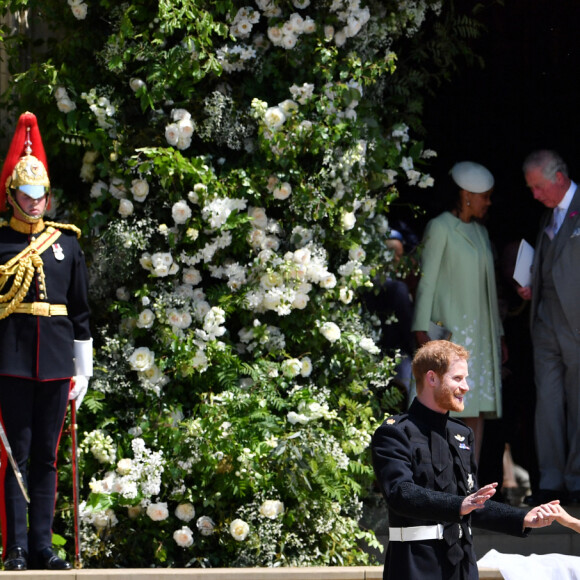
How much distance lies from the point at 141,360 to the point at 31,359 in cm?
82

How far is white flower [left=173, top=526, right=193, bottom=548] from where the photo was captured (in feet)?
19.4

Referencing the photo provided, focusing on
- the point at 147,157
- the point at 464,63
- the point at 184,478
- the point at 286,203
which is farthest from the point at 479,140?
the point at 184,478

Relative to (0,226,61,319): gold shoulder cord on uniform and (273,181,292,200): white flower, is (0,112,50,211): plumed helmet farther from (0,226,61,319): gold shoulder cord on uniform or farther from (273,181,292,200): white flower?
(273,181,292,200): white flower

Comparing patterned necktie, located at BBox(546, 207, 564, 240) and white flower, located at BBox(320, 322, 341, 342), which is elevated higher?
patterned necktie, located at BBox(546, 207, 564, 240)

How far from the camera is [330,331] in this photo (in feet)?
21.4

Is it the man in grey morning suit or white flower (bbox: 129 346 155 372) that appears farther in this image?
the man in grey morning suit

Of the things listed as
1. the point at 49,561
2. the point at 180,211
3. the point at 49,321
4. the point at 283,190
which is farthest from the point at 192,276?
the point at 49,561

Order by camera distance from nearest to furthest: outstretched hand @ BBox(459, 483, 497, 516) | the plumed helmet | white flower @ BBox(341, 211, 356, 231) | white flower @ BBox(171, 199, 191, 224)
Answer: outstretched hand @ BBox(459, 483, 497, 516) < the plumed helmet < white flower @ BBox(171, 199, 191, 224) < white flower @ BBox(341, 211, 356, 231)

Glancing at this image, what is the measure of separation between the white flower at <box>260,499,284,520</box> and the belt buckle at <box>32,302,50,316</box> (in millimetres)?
1321

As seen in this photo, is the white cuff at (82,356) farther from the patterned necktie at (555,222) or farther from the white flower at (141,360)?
the patterned necktie at (555,222)

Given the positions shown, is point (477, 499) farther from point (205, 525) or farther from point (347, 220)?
point (347, 220)

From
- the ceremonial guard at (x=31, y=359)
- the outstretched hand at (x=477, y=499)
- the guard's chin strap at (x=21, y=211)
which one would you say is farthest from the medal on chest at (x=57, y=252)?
the outstretched hand at (x=477, y=499)

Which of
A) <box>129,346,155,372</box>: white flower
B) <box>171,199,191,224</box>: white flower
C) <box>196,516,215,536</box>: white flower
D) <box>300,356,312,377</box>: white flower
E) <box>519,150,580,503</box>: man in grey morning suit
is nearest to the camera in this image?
<box>196,516,215,536</box>: white flower

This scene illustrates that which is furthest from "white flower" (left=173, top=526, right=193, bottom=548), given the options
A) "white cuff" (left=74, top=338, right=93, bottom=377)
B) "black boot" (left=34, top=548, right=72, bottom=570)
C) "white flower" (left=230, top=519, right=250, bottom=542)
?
"white cuff" (left=74, top=338, right=93, bottom=377)
